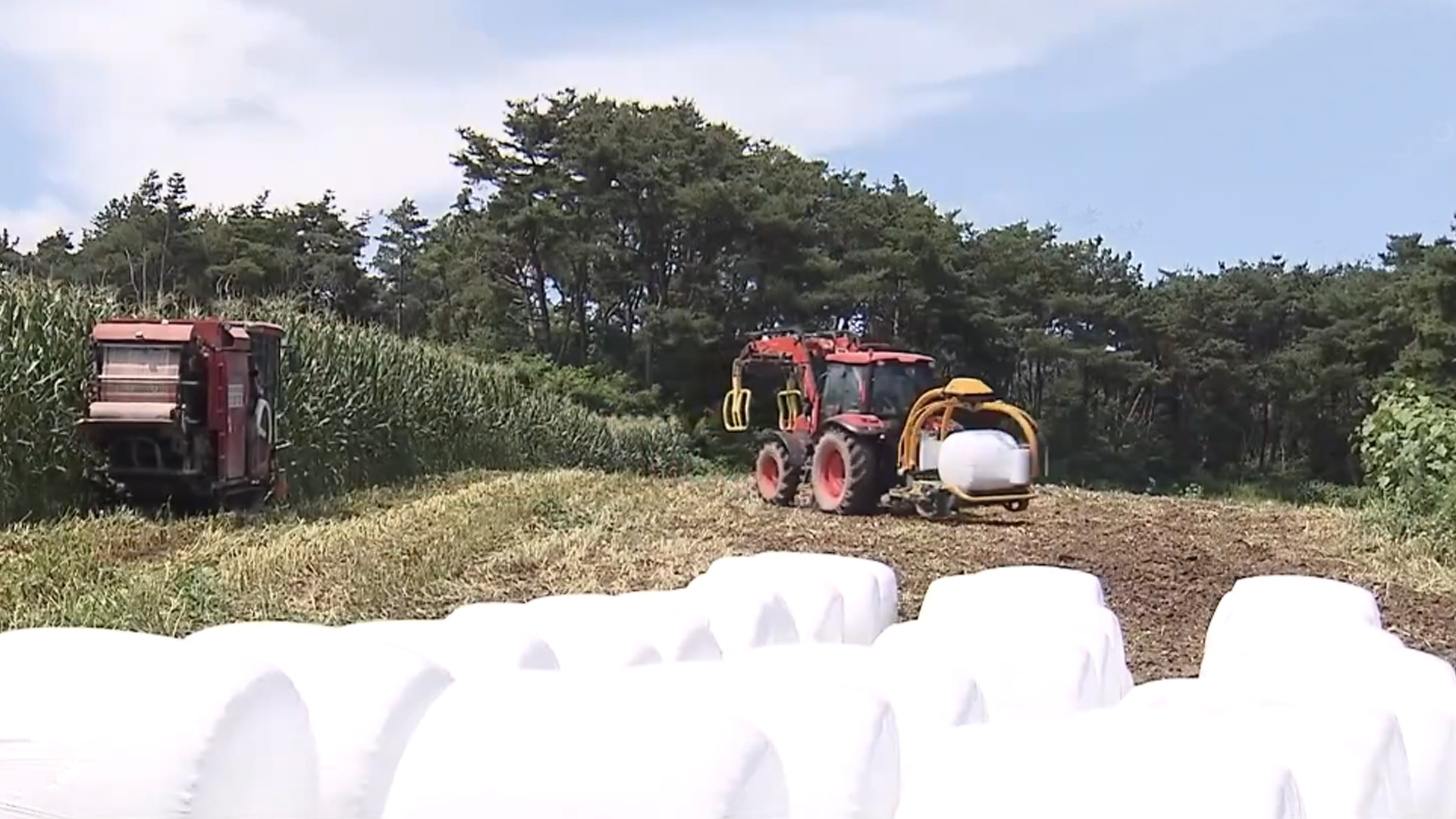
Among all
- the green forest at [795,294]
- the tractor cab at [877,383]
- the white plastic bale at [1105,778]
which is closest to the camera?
the white plastic bale at [1105,778]

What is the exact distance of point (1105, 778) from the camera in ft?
7.00

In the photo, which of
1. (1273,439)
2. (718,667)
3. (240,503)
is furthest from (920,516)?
(1273,439)

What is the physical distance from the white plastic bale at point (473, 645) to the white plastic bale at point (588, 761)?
74 centimetres

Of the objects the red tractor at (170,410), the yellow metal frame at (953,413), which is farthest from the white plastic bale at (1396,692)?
the red tractor at (170,410)

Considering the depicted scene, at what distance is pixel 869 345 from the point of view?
13.2 meters

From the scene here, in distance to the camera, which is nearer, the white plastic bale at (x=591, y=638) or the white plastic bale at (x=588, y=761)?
the white plastic bale at (x=588, y=761)

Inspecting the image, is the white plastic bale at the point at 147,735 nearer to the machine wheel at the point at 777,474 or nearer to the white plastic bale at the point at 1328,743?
the white plastic bale at the point at 1328,743

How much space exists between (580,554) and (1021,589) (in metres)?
4.32

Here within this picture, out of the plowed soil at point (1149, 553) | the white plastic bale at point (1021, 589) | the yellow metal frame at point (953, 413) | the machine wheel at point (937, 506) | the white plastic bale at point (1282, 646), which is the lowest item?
the plowed soil at point (1149, 553)

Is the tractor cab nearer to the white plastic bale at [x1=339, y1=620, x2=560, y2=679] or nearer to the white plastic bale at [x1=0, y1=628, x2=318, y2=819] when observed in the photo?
the white plastic bale at [x1=339, y1=620, x2=560, y2=679]

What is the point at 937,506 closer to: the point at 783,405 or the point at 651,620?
the point at 783,405

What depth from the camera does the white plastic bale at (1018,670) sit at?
3.31m

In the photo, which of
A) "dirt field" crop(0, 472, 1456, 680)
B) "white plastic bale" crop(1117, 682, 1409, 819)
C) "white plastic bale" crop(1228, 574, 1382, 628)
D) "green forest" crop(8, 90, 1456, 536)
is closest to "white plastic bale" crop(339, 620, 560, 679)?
"white plastic bale" crop(1117, 682, 1409, 819)

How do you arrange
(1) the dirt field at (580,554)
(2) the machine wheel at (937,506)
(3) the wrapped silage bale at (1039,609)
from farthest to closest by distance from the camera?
(2) the machine wheel at (937,506) < (1) the dirt field at (580,554) < (3) the wrapped silage bale at (1039,609)
